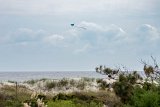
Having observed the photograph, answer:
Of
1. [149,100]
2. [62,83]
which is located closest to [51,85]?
[62,83]

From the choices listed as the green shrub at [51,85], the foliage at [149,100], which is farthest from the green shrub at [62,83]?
the foliage at [149,100]

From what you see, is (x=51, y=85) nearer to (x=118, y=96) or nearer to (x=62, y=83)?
(x=62, y=83)

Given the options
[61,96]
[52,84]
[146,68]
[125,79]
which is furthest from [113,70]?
[52,84]

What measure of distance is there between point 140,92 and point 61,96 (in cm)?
1198

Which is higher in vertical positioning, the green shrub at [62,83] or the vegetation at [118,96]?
the green shrub at [62,83]

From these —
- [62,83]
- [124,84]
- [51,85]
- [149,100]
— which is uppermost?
[62,83]

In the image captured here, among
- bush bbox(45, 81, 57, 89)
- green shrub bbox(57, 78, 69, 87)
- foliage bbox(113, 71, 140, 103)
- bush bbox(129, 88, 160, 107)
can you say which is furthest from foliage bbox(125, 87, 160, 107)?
green shrub bbox(57, 78, 69, 87)

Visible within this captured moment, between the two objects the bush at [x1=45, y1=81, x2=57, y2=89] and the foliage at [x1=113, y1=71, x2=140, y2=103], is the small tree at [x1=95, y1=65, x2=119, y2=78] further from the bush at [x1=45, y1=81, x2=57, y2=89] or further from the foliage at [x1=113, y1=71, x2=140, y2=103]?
the bush at [x1=45, y1=81, x2=57, y2=89]

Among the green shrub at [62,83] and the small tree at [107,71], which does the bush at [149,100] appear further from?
the green shrub at [62,83]

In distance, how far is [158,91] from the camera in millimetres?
13359

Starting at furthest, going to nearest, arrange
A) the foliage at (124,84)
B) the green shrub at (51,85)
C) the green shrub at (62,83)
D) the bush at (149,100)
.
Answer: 1. the green shrub at (62,83)
2. the green shrub at (51,85)
3. the foliage at (124,84)
4. the bush at (149,100)

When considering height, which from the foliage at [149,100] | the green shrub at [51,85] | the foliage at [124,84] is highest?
the green shrub at [51,85]

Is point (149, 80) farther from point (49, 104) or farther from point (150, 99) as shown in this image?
point (150, 99)

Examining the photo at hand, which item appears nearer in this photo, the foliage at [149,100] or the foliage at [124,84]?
the foliage at [149,100]
